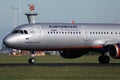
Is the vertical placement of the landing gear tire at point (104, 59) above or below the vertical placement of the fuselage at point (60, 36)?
below

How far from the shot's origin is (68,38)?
5012 centimetres

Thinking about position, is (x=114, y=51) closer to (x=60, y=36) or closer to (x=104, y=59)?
(x=104, y=59)

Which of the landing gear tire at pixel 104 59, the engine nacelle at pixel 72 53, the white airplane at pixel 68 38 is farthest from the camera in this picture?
the engine nacelle at pixel 72 53

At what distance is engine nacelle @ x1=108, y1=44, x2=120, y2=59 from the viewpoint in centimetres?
4794

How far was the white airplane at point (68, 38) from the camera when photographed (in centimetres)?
4869

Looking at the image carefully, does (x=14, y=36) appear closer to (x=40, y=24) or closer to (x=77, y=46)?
(x=40, y=24)

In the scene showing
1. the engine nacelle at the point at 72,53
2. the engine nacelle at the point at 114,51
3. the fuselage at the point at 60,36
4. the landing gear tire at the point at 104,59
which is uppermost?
the fuselage at the point at 60,36

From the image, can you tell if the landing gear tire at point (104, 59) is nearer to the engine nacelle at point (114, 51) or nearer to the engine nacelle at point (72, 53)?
the engine nacelle at point (72, 53)

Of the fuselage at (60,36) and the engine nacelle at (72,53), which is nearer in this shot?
the fuselage at (60,36)

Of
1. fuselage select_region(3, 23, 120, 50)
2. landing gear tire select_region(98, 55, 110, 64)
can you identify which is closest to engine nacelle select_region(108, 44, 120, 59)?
fuselage select_region(3, 23, 120, 50)

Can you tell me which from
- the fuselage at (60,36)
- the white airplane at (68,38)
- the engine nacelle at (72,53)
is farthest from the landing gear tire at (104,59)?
the engine nacelle at (72,53)

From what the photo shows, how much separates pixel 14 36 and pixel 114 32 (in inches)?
439

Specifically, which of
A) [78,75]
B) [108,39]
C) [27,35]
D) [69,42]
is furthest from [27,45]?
[78,75]

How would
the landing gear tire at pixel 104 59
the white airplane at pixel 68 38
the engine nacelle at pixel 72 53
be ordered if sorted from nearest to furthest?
the white airplane at pixel 68 38
the landing gear tire at pixel 104 59
the engine nacelle at pixel 72 53
